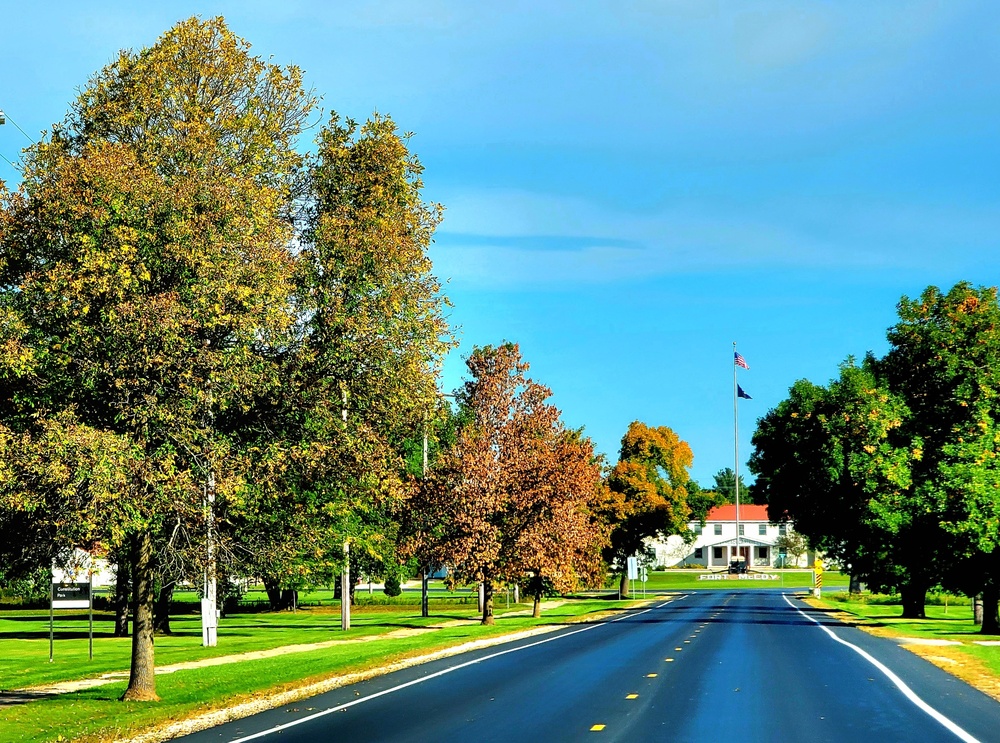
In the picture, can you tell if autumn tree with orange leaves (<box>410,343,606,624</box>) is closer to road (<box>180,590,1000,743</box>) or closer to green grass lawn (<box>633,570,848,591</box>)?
road (<box>180,590,1000,743</box>)

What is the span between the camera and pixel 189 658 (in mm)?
28844

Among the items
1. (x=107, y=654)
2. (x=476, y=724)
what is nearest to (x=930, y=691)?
(x=476, y=724)

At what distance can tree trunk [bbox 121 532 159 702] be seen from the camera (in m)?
19.2

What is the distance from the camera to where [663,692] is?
19047mm

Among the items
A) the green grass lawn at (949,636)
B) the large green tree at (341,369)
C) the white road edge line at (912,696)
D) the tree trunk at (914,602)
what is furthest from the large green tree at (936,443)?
the large green tree at (341,369)

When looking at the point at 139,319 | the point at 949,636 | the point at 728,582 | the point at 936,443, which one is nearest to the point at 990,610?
the point at 949,636

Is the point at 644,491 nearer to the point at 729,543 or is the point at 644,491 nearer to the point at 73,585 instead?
the point at 73,585

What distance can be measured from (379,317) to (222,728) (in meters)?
7.44

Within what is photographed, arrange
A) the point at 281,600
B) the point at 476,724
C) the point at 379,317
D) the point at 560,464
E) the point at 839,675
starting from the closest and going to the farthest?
the point at 476,724 → the point at 379,317 → the point at 839,675 → the point at 560,464 → the point at 281,600

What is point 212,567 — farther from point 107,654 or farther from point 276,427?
point 107,654

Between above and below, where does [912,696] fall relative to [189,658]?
above

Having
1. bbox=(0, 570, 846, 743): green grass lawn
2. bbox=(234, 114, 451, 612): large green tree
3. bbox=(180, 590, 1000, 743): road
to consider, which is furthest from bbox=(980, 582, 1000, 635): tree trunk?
bbox=(234, 114, 451, 612): large green tree

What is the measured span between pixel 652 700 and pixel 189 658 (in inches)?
580

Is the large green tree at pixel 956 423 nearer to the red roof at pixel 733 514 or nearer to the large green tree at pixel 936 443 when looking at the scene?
the large green tree at pixel 936 443
